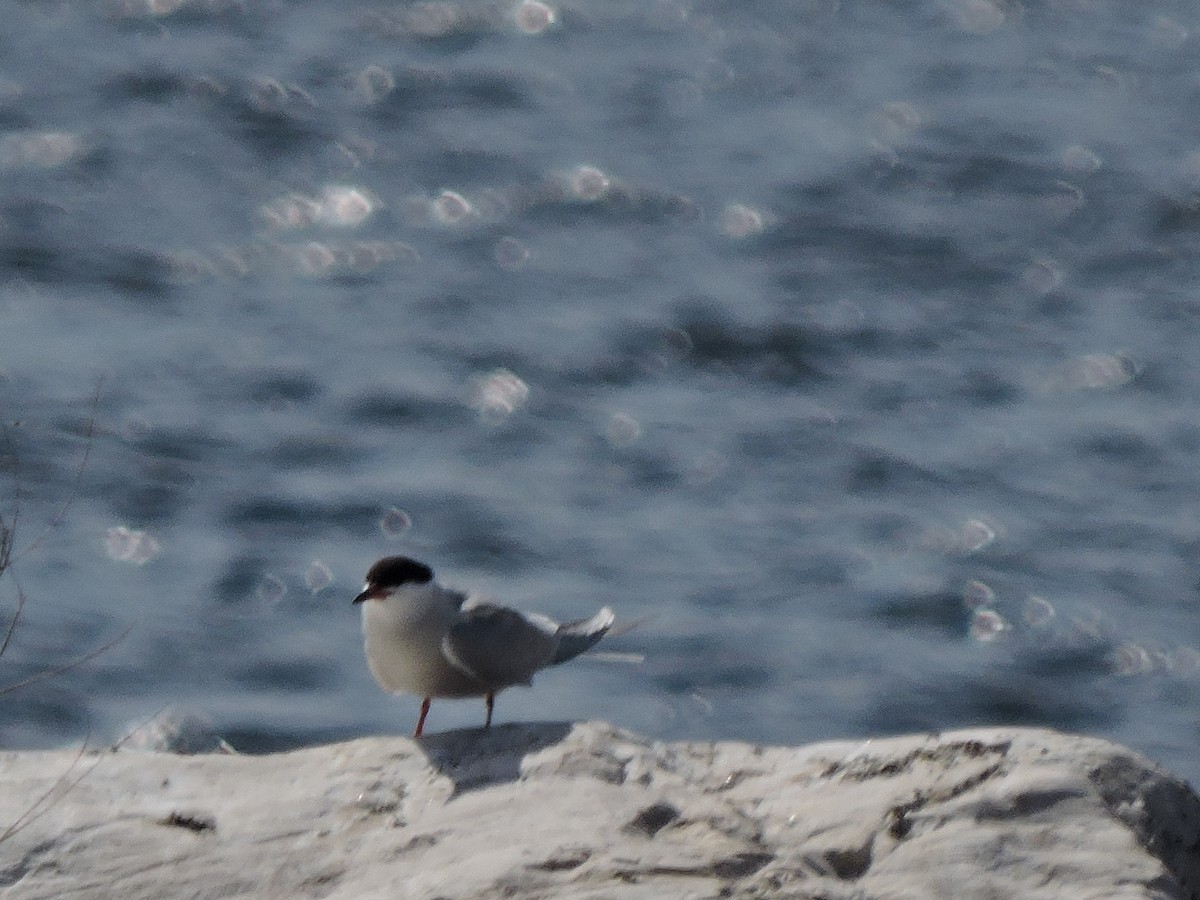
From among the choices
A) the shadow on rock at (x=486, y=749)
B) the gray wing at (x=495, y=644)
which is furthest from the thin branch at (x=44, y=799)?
the gray wing at (x=495, y=644)

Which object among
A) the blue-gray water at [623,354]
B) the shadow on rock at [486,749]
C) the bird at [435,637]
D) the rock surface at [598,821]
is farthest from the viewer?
the blue-gray water at [623,354]

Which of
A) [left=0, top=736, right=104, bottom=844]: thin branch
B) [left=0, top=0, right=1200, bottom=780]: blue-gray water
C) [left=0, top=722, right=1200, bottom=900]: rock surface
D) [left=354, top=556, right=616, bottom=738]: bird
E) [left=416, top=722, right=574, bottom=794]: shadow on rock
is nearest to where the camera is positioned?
[left=0, top=722, right=1200, bottom=900]: rock surface

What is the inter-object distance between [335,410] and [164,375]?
148 cm

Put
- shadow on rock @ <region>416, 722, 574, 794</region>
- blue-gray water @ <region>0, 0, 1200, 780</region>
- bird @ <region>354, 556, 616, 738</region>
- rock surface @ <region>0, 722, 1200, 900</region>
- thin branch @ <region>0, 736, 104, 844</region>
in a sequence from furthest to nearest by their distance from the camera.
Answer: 1. blue-gray water @ <region>0, 0, 1200, 780</region>
2. bird @ <region>354, 556, 616, 738</region>
3. shadow on rock @ <region>416, 722, 574, 794</region>
4. thin branch @ <region>0, 736, 104, 844</region>
5. rock surface @ <region>0, 722, 1200, 900</region>

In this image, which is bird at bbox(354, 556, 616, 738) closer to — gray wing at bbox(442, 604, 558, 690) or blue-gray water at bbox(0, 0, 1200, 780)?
gray wing at bbox(442, 604, 558, 690)

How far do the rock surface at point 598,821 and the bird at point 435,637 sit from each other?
452 mm

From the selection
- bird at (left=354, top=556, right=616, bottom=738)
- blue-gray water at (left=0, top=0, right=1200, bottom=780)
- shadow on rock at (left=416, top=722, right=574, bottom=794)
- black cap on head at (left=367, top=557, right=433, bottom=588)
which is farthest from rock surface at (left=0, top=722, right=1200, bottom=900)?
blue-gray water at (left=0, top=0, right=1200, bottom=780)

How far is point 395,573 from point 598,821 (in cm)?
152

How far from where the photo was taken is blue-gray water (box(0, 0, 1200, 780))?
587 inches

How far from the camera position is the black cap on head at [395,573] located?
7.14 m

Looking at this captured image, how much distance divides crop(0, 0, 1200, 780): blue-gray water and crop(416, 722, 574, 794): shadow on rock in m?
6.37

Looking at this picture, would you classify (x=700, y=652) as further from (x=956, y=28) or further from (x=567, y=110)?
(x=956, y=28)

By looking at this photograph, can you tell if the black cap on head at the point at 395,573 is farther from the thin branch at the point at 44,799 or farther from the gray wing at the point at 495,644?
the thin branch at the point at 44,799

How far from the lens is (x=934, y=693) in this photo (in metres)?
14.8
